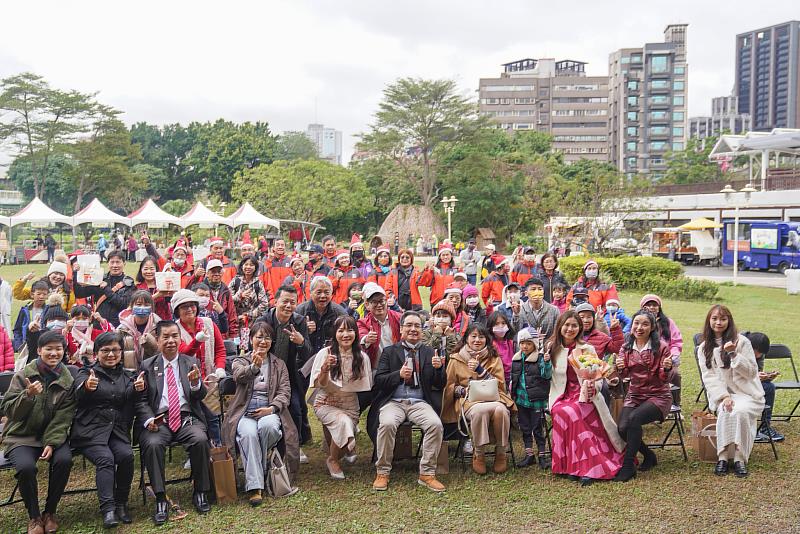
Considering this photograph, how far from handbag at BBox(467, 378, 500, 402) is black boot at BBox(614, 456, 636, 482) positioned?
3.81 ft

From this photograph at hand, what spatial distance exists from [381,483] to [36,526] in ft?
8.09

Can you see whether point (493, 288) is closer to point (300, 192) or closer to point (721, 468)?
point (721, 468)

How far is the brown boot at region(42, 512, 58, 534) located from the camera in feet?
15.0

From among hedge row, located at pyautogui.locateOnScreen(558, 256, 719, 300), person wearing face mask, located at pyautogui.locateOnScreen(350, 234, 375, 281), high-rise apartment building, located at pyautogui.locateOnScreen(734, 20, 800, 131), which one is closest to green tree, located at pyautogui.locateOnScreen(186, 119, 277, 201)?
hedge row, located at pyautogui.locateOnScreen(558, 256, 719, 300)

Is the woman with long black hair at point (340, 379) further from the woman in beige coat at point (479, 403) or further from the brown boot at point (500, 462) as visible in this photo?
the brown boot at point (500, 462)

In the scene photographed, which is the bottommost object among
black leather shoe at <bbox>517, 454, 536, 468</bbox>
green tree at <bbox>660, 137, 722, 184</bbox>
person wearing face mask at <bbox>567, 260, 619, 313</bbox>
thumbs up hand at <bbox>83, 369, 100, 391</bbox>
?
black leather shoe at <bbox>517, 454, 536, 468</bbox>

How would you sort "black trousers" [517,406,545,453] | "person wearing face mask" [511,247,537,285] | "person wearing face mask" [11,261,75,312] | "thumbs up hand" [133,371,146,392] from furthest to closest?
"person wearing face mask" [511,247,537,285] → "person wearing face mask" [11,261,75,312] → "black trousers" [517,406,545,453] → "thumbs up hand" [133,371,146,392]

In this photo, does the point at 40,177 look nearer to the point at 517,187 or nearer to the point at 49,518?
the point at 517,187

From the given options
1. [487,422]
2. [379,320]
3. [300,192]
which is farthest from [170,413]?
[300,192]

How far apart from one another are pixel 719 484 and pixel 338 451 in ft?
10.1

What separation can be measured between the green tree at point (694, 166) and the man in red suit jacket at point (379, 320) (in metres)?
47.5

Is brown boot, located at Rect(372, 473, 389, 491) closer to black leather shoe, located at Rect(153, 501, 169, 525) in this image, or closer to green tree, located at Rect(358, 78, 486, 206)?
black leather shoe, located at Rect(153, 501, 169, 525)

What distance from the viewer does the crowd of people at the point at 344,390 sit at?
4.83 meters

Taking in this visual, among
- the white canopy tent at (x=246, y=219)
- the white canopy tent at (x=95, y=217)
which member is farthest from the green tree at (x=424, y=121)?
the white canopy tent at (x=95, y=217)
